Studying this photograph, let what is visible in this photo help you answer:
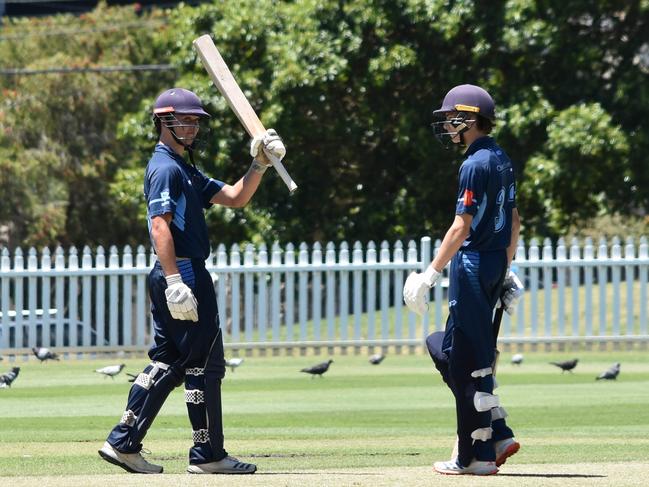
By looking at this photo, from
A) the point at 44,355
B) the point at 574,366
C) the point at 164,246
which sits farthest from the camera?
the point at 44,355

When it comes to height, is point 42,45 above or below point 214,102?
above

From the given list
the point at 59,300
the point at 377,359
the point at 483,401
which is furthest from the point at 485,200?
the point at 59,300

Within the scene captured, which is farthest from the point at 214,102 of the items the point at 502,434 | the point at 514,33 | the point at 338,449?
the point at 502,434

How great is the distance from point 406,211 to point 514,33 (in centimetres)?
383

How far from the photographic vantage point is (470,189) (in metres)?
7.95

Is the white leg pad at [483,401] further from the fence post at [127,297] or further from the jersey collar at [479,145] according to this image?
the fence post at [127,297]

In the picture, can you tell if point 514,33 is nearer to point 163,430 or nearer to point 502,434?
point 163,430

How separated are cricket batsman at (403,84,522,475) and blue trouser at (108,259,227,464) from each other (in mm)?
1087

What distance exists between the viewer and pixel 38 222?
113 ft

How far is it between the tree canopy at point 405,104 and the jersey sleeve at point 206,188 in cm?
1487

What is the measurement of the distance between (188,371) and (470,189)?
5.92ft

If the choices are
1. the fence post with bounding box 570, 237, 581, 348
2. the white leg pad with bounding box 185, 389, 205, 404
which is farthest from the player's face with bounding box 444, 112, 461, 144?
the fence post with bounding box 570, 237, 581, 348

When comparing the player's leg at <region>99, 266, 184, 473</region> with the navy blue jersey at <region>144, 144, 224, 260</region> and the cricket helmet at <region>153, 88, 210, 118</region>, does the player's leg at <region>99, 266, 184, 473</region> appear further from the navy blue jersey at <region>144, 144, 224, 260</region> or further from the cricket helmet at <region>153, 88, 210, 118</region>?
the cricket helmet at <region>153, 88, 210, 118</region>

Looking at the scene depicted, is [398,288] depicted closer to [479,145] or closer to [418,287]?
[479,145]
